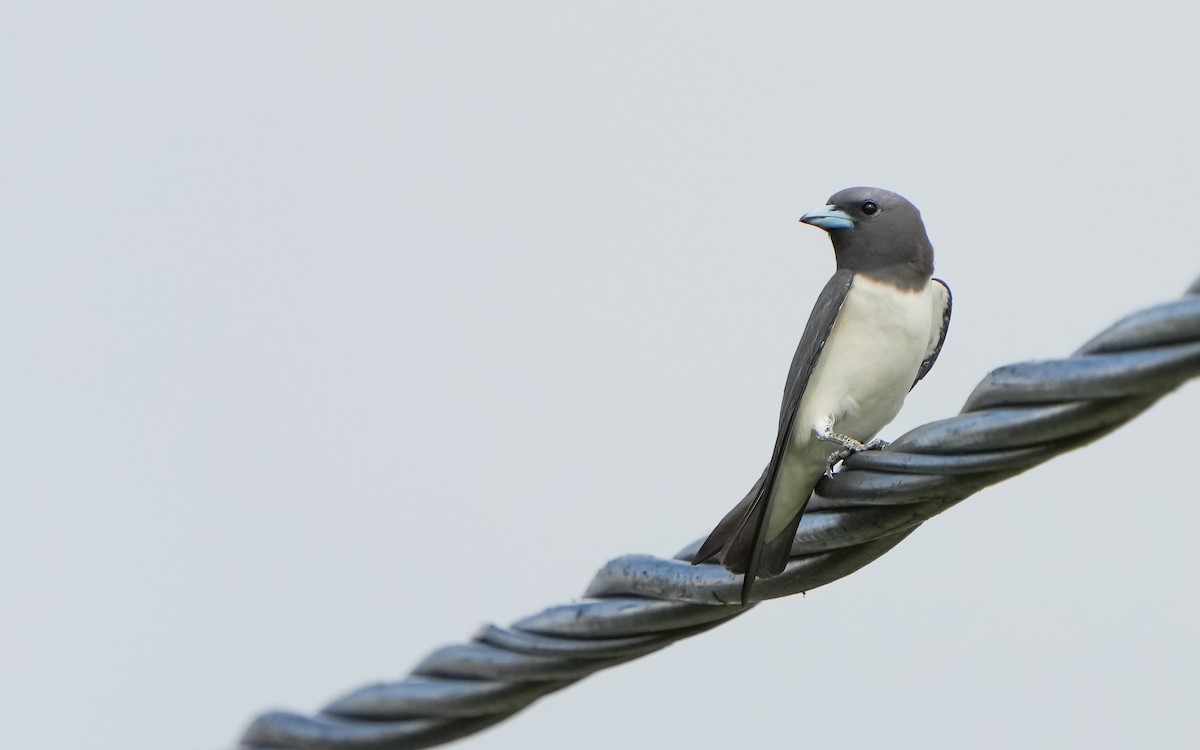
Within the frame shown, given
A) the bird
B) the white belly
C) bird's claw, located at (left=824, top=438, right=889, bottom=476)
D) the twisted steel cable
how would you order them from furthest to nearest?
1. the white belly
2. the bird
3. bird's claw, located at (left=824, top=438, right=889, bottom=476)
4. the twisted steel cable

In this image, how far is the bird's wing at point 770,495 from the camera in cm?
301

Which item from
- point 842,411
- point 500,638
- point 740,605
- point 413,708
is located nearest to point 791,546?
point 740,605

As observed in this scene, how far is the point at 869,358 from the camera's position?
423cm

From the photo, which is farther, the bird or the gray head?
the gray head

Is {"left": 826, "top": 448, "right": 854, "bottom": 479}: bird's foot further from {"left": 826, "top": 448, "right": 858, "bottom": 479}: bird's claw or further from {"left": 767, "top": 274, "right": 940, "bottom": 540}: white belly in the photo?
{"left": 767, "top": 274, "right": 940, "bottom": 540}: white belly

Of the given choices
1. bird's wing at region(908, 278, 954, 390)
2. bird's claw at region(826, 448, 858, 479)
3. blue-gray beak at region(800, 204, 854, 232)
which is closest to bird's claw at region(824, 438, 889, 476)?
bird's claw at region(826, 448, 858, 479)

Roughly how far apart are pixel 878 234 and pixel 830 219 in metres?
0.17

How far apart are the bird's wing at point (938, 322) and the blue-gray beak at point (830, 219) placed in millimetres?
313

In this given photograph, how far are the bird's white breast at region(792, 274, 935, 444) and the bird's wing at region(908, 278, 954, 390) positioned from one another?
0.13 meters

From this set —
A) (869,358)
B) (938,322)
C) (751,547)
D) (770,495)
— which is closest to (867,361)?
(869,358)

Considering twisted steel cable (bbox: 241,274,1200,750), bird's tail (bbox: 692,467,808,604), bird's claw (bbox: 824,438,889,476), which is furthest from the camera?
bird's claw (bbox: 824,438,889,476)

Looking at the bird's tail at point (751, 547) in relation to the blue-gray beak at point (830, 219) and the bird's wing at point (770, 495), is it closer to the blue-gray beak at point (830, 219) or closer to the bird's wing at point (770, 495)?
the bird's wing at point (770, 495)

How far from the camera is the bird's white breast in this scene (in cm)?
419

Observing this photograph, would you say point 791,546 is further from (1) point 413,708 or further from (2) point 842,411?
(2) point 842,411
